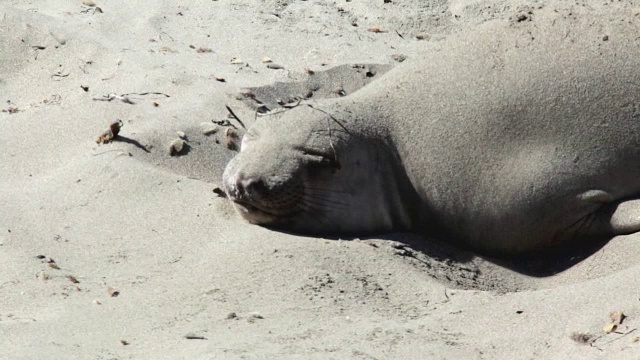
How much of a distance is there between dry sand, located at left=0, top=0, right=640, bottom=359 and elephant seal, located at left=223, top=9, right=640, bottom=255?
150mm

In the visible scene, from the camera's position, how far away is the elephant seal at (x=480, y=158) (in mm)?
5613

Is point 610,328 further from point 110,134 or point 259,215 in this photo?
point 110,134

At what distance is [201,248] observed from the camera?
17.5ft

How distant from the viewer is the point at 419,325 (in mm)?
4637

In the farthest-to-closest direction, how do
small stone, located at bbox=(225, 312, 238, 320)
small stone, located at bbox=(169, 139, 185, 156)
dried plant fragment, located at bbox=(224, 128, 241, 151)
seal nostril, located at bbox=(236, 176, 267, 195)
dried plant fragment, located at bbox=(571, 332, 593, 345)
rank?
dried plant fragment, located at bbox=(224, 128, 241, 151) < small stone, located at bbox=(169, 139, 185, 156) < seal nostril, located at bbox=(236, 176, 267, 195) < small stone, located at bbox=(225, 312, 238, 320) < dried plant fragment, located at bbox=(571, 332, 593, 345)

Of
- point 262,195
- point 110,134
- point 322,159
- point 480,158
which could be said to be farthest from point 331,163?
point 110,134

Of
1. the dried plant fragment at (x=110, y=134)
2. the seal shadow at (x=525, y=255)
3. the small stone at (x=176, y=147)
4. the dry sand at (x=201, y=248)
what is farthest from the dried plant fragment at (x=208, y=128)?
the seal shadow at (x=525, y=255)

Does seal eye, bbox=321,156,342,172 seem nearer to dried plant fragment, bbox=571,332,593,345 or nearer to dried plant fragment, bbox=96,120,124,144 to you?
dried plant fragment, bbox=96,120,124,144

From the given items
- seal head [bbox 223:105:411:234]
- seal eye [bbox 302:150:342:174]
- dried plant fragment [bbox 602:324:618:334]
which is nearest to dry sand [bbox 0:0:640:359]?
dried plant fragment [bbox 602:324:618:334]

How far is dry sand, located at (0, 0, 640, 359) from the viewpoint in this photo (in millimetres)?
4426

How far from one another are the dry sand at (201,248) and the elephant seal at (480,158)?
0.49 ft

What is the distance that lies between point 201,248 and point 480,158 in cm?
141

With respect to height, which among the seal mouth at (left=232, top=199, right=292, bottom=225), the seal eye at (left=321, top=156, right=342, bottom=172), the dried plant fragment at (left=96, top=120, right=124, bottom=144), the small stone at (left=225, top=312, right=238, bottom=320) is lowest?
the dried plant fragment at (left=96, top=120, right=124, bottom=144)

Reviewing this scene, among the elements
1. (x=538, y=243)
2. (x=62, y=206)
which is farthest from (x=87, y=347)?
(x=538, y=243)
